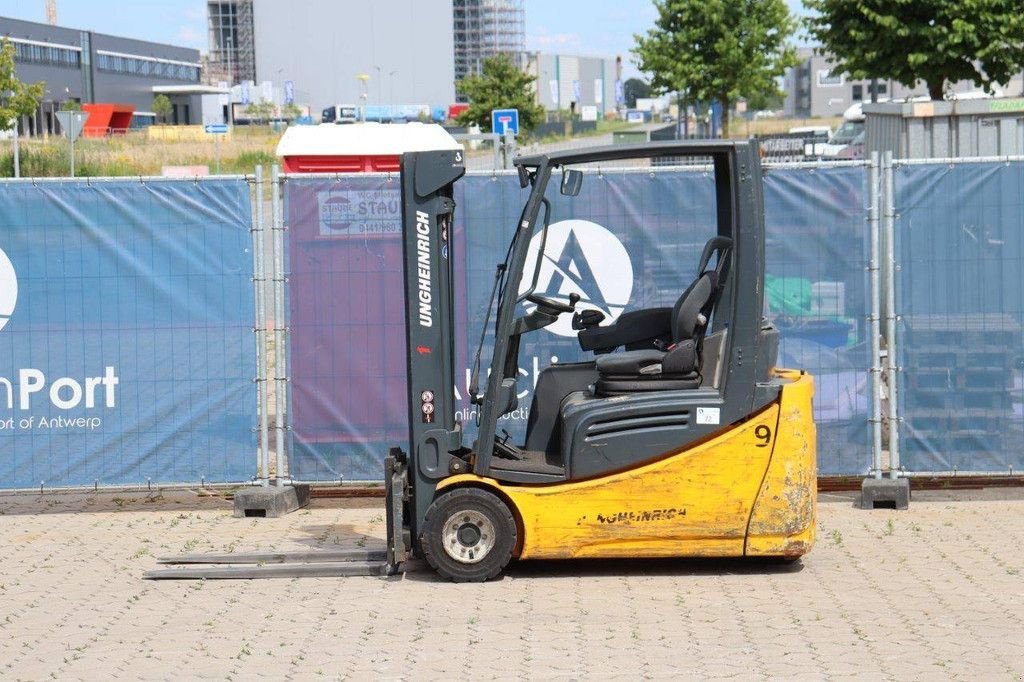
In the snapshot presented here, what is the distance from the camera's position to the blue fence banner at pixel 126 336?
997cm

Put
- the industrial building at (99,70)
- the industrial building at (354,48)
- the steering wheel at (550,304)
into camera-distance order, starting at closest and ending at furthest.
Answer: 1. the steering wheel at (550,304)
2. the industrial building at (99,70)
3. the industrial building at (354,48)

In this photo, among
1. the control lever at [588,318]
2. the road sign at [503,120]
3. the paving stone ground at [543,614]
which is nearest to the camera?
the paving stone ground at [543,614]

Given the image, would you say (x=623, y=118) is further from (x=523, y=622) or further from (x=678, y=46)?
(x=523, y=622)

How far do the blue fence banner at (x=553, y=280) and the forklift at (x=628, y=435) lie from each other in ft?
6.13

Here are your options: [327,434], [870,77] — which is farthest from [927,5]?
[327,434]

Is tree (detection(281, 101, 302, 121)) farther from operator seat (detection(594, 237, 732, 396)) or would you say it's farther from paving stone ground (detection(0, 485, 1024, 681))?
operator seat (detection(594, 237, 732, 396))

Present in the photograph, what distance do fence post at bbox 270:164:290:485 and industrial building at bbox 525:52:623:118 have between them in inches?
5169

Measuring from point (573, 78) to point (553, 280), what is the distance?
166974mm

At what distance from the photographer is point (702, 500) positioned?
305 inches

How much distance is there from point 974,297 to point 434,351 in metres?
3.96

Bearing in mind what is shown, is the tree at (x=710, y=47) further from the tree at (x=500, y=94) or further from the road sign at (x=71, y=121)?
the tree at (x=500, y=94)

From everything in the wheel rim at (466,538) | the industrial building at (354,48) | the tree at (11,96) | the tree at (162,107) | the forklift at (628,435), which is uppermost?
the industrial building at (354,48)

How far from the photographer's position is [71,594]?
785cm

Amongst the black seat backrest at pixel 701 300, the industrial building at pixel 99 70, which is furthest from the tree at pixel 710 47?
the industrial building at pixel 99 70
